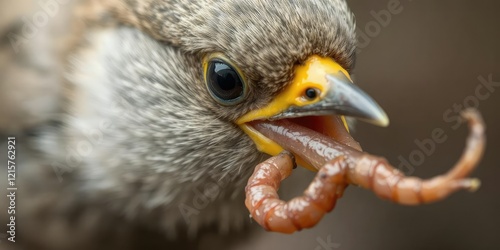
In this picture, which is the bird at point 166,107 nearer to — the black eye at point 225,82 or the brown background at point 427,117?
the black eye at point 225,82

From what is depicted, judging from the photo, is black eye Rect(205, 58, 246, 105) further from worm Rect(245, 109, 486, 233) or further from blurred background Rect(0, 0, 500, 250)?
blurred background Rect(0, 0, 500, 250)

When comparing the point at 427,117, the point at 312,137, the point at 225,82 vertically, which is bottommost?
the point at 312,137

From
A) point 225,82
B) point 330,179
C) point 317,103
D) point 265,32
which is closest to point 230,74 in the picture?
point 225,82

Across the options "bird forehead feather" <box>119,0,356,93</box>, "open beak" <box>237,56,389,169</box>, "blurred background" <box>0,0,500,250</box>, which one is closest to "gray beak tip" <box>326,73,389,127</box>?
"open beak" <box>237,56,389,169</box>

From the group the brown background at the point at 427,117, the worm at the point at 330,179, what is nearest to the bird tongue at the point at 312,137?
the worm at the point at 330,179

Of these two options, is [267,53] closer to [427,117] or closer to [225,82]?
[225,82]

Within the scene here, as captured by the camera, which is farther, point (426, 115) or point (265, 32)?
point (426, 115)

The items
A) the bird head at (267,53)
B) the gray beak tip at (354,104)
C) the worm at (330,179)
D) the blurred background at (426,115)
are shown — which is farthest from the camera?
the blurred background at (426,115)
